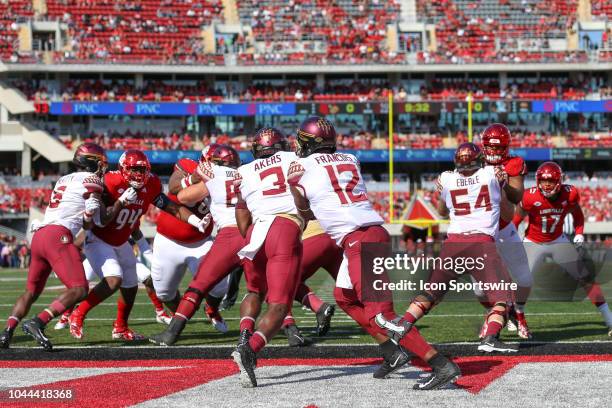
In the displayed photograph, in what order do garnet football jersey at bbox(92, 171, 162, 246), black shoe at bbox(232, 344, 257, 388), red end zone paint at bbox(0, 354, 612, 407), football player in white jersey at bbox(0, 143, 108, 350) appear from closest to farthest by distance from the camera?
red end zone paint at bbox(0, 354, 612, 407) → black shoe at bbox(232, 344, 257, 388) → football player in white jersey at bbox(0, 143, 108, 350) → garnet football jersey at bbox(92, 171, 162, 246)

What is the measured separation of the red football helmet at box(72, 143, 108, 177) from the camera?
325 inches

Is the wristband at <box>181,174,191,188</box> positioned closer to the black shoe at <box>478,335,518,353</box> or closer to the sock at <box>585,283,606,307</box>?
the black shoe at <box>478,335,518,353</box>

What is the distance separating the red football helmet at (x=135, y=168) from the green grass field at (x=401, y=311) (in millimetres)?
1464

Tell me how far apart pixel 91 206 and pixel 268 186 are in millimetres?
2118

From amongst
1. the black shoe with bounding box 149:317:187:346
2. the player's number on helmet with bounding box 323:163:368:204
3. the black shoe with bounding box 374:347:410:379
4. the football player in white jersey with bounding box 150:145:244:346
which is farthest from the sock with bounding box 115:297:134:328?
the player's number on helmet with bounding box 323:163:368:204

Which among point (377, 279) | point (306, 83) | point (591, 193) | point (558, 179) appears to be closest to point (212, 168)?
point (377, 279)

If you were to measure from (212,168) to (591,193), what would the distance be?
31603 mm

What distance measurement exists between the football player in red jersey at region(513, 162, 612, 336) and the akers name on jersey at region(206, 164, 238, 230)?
2.97 metres

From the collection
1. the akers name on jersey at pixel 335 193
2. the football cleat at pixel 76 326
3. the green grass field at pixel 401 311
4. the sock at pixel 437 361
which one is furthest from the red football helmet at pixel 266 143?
the football cleat at pixel 76 326

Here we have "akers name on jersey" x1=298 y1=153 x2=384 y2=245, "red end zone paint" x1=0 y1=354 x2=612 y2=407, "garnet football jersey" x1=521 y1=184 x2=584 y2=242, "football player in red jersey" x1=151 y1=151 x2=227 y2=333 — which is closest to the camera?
"red end zone paint" x1=0 y1=354 x2=612 y2=407

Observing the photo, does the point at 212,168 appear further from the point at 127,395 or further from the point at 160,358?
the point at 127,395

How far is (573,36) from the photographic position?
4344 centimetres

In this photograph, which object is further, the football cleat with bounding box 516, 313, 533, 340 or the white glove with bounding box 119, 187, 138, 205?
the football cleat with bounding box 516, 313, 533, 340

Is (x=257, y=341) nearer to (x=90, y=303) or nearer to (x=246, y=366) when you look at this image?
(x=246, y=366)
